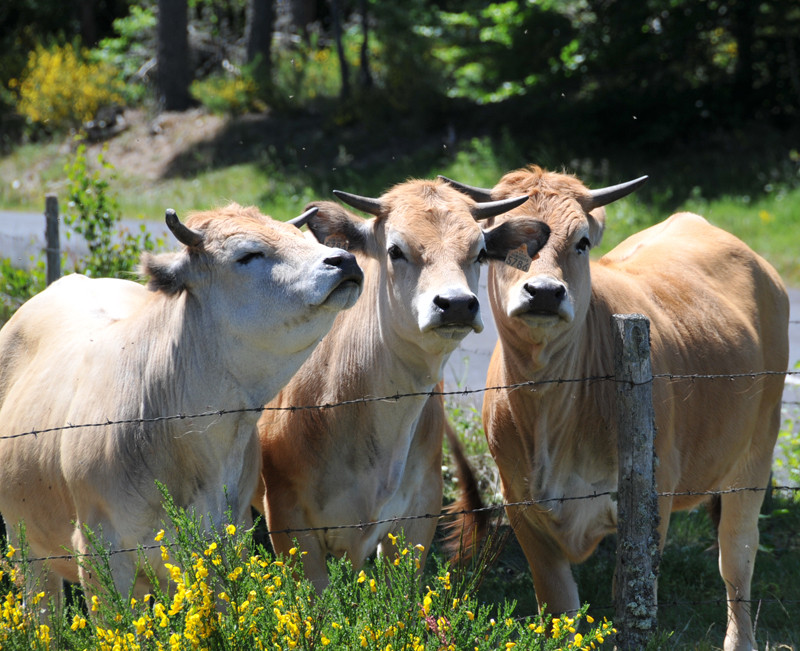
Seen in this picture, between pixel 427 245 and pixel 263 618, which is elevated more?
pixel 427 245

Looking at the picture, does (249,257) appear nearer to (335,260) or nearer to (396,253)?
(335,260)

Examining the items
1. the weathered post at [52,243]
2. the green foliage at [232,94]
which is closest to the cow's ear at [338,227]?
the weathered post at [52,243]

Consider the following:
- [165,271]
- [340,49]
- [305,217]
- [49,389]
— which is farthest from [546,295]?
[340,49]

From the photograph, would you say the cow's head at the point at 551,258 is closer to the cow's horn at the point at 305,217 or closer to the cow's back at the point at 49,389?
the cow's horn at the point at 305,217

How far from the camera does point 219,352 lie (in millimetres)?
3691

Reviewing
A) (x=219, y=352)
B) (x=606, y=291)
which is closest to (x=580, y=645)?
(x=219, y=352)

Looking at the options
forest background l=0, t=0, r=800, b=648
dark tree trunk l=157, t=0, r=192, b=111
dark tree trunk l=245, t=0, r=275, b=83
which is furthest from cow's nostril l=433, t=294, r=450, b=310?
dark tree trunk l=157, t=0, r=192, b=111

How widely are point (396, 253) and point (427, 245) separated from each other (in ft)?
0.53

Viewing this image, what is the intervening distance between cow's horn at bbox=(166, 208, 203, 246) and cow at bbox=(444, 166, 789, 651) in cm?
138

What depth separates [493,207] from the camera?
4.39 metres

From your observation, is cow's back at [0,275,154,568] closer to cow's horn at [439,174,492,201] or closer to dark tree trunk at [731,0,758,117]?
cow's horn at [439,174,492,201]

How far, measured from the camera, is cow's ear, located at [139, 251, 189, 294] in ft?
12.0

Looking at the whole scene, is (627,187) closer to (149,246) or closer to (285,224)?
(285,224)

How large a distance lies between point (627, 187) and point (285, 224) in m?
1.77
